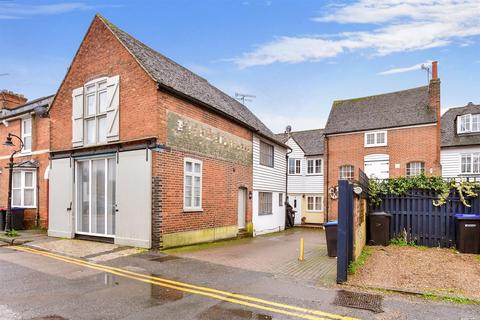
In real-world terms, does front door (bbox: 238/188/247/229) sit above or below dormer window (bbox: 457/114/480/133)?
below

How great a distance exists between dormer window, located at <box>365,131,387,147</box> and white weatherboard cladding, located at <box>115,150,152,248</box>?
18.7 metres

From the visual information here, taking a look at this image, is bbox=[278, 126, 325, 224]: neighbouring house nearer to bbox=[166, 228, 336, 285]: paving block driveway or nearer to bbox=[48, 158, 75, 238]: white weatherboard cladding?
bbox=[166, 228, 336, 285]: paving block driveway

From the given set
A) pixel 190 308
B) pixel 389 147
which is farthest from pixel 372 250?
pixel 389 147

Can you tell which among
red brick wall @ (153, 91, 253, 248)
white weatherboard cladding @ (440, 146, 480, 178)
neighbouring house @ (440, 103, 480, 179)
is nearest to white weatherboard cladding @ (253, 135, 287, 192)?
red brick wall @ (153, 91, 253, 248)

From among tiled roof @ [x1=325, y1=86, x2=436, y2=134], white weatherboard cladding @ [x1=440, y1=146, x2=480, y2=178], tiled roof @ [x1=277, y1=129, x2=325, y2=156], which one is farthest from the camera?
tiled roof @ [x1=277, y1=129, x2=325, y2=156]

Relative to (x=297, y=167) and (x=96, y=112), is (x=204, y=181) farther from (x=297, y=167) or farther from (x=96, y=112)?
(x=297, y=167)

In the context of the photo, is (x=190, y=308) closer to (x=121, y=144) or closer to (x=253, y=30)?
(x=121, y=144)

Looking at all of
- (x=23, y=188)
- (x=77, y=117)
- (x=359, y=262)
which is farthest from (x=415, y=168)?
(x=23, y=188)

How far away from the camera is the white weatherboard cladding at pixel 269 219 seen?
62.6ft

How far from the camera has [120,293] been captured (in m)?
6.41

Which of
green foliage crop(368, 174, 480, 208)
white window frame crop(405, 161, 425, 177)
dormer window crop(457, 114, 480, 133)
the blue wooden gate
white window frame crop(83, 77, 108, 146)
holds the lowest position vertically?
the blue wooden gate

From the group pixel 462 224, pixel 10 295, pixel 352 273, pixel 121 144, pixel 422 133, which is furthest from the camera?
pixel 422 133

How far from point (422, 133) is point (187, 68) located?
1640 cm

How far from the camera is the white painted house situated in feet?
63.4
